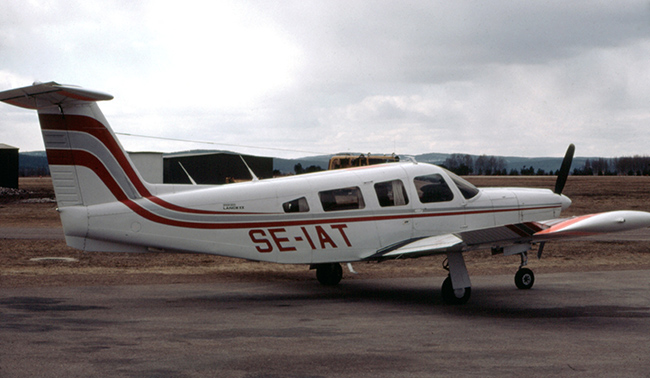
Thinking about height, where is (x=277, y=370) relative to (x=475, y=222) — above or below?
below

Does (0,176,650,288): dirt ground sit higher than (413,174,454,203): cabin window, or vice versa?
(413,174,454,203): cabin window

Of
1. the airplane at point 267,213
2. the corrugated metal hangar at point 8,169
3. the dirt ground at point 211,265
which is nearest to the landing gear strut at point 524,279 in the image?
Result: the airplane at point 267,213

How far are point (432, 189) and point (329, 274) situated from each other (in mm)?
3394

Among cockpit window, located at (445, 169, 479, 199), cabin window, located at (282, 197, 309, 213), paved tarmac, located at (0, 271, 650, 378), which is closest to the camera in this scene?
paved tarmac, located at (0, 271, 650, 378)

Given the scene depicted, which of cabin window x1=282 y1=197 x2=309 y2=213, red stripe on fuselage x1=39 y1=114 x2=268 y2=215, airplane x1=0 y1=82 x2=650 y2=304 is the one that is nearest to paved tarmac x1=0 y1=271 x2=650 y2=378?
airplane x1=0 y1=82 x2=650 y2=304

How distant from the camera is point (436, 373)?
7.35 meters

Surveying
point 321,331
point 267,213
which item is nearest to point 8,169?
point 267,213

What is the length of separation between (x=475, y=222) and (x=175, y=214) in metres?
6.23

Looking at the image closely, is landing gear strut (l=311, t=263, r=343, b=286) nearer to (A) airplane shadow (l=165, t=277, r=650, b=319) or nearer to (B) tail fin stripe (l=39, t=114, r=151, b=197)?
(A) airplane shadow (l=165, t=277, r=650, b=319)

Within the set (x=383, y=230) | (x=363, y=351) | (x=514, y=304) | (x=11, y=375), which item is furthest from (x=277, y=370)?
(x=514, y=304)

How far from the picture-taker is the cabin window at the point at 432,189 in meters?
13.1

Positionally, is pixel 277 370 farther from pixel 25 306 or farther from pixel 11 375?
pixel 25 306

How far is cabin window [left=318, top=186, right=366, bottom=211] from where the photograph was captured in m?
12.5

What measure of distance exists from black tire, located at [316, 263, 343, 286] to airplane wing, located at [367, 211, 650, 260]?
2305 mm
